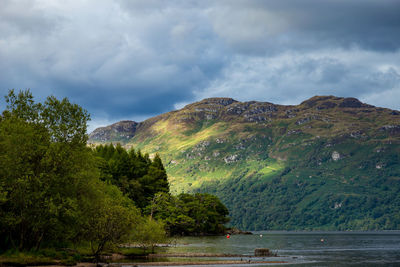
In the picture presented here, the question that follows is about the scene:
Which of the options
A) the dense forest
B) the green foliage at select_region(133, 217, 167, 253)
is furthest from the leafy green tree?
the green foliage at select_region(133, 217, 167, 253)

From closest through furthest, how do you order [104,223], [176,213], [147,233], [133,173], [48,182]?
[48,182] < [104,223] < [147,233] < [133,173] < [176,213]

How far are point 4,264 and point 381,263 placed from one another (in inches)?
2495

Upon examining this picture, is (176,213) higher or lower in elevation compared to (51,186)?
lower

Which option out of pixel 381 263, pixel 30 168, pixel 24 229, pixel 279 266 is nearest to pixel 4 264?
pixel 24 229

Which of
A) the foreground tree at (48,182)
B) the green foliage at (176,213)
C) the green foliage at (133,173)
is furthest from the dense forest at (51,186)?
the green foliage at (176,213)

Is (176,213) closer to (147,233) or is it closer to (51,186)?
(147,233)

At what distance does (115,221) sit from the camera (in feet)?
243

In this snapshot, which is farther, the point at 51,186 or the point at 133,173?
the point at 133,173

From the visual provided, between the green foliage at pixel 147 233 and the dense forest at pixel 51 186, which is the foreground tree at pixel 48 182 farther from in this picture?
the green foliage at pixel 147 233

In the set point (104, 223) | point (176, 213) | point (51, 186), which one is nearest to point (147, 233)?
point (104, 223)

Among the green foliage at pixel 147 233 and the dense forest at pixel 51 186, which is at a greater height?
the dense forest at pixel 51 186

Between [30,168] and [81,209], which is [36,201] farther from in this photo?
[81,209]

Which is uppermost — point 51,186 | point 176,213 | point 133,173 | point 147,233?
point 133,173

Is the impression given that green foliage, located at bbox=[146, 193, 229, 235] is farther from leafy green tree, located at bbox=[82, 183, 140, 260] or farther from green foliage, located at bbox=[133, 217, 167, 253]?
leafy green tree, located at bbox=[82, 183, 140, 260]
